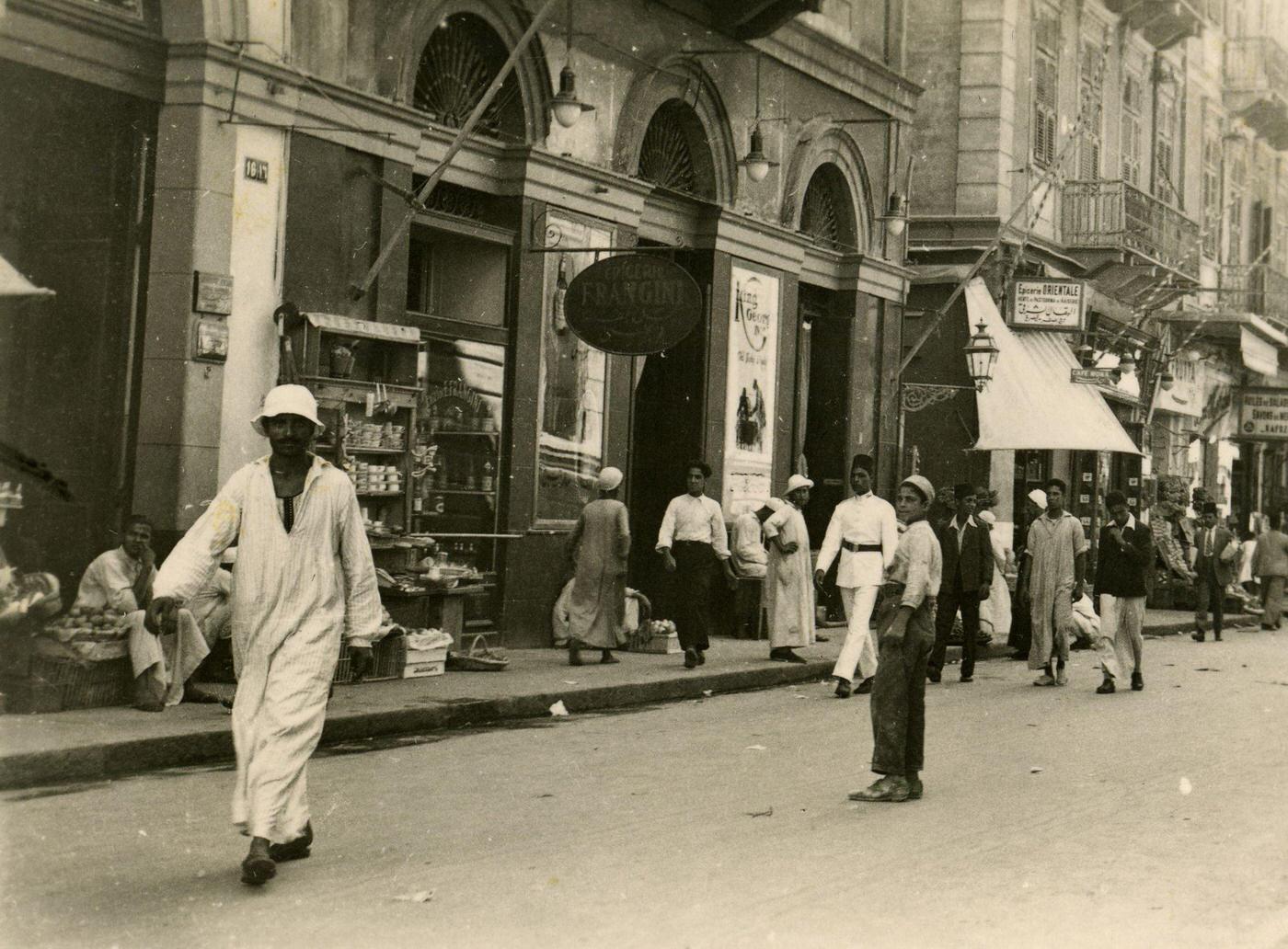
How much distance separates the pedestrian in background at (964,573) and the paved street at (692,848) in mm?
3744

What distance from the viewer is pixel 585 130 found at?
655 inches

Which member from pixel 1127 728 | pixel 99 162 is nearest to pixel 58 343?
pixel 99 162

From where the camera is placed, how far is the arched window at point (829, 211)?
21.8 meters

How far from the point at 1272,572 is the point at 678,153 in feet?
37.9

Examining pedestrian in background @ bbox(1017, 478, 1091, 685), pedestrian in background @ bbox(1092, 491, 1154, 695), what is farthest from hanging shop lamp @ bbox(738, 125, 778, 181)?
pedestrian in background @ bbox(1092, 491, 1154, 695)

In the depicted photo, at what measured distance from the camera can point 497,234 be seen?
15523 mm

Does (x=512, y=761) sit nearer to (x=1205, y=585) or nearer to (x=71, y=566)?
(x=71, y=566)

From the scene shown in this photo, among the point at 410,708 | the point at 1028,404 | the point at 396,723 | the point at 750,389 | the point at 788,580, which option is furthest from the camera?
the point at 1028,404

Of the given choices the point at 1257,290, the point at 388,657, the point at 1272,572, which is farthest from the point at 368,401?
the point at 1257,290

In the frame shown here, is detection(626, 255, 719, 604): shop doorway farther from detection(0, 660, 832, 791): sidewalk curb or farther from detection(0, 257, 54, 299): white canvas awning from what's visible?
detection(0, 257, 54, 299): white canvas awning

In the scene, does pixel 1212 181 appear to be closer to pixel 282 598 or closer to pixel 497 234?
pixel 497 234

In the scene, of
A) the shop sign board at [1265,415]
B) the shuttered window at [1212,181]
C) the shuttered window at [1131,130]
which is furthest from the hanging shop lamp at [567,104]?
the shop sign board at [1265,415]

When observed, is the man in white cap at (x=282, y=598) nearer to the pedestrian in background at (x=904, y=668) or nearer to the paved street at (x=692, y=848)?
the paved street at (x=692, y=848)

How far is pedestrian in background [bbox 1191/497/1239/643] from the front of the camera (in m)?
22.6
